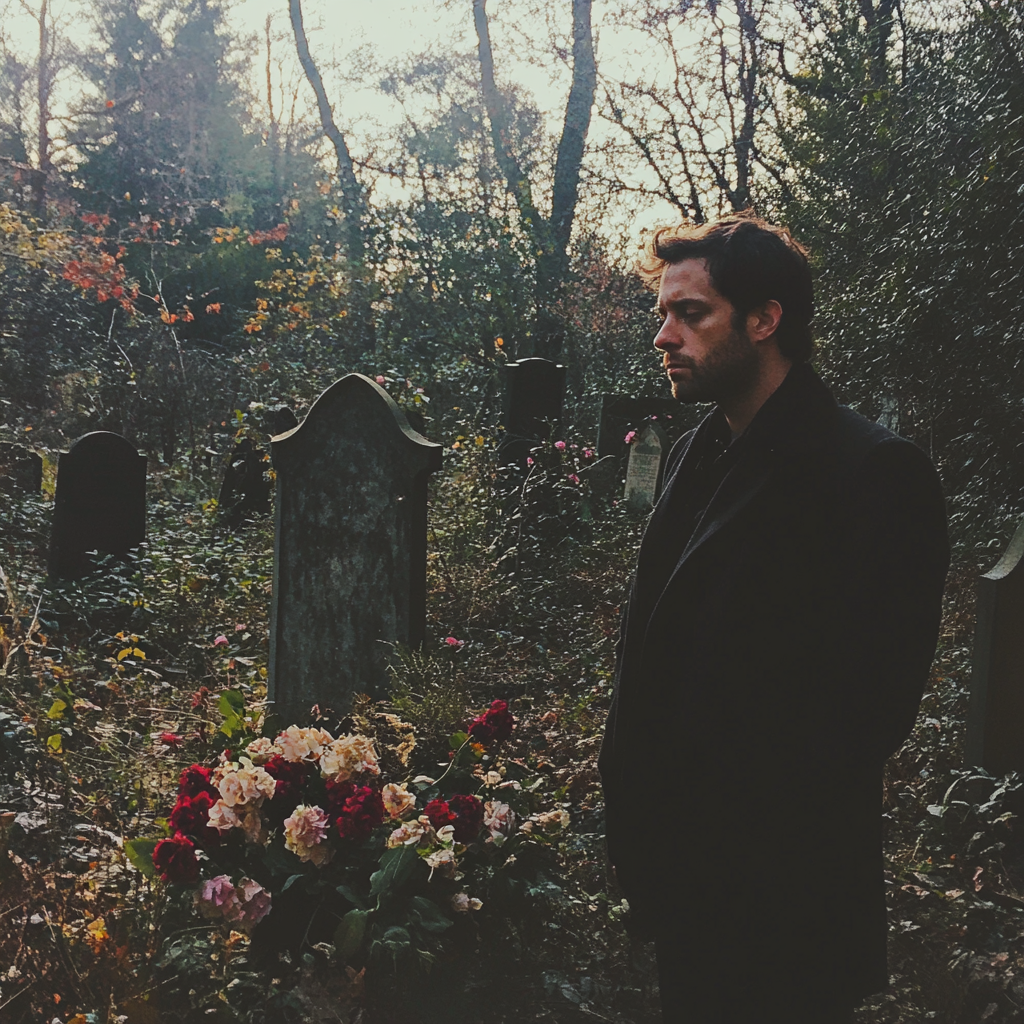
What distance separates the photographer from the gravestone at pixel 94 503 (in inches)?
242

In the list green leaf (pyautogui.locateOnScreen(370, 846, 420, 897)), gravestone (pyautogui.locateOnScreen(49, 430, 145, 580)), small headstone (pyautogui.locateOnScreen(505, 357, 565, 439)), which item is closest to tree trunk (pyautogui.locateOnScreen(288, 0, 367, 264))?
small headstone (pyautogui.locateOnScreen(505, 357, 565, 439))

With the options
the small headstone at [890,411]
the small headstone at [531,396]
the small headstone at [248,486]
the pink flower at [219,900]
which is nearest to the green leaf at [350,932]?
the pink flower at [219,900]

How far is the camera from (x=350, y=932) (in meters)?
2.54

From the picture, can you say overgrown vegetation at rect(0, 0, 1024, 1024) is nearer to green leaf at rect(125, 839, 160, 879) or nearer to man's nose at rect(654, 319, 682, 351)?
green leaf at rect(125, 839, 160, 879)

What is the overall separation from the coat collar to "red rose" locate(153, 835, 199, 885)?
1.52 meters

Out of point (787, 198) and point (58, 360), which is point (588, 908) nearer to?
point (787, 198)

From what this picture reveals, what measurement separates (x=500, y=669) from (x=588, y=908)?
6.83 feet

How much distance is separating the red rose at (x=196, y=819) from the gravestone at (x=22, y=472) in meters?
6.56

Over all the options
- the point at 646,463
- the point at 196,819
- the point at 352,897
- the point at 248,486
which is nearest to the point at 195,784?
the point at 196,819

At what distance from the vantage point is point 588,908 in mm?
3084

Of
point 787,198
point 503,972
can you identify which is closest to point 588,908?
point 503,972

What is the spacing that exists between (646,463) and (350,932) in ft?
20.3

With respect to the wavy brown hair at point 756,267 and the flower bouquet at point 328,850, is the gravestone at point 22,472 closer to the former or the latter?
the flower bouquet at point 328,850

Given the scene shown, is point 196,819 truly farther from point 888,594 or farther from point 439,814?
point 888,594
